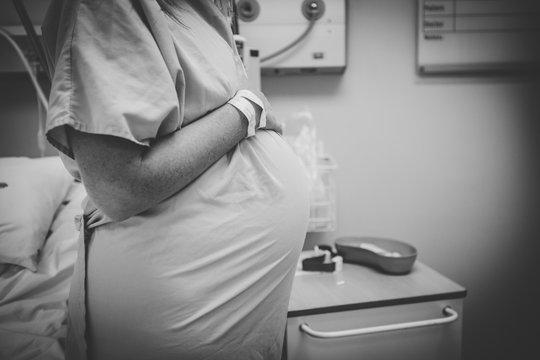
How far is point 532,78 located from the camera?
64.0 inches

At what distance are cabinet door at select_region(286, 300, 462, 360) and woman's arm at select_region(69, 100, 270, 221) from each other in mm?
625

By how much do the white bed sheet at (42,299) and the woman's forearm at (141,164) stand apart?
1.23 ft

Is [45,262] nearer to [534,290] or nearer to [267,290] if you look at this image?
[267,290]

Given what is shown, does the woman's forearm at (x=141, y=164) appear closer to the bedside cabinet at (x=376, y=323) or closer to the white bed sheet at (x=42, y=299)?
the white bed sheet at (x=42, y=299)

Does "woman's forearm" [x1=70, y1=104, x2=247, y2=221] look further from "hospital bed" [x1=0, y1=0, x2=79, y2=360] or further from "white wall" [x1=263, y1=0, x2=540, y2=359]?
"white wall" [x1=263, y1=0, x2=540, y2=359]

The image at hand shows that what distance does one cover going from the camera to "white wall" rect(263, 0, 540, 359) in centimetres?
152

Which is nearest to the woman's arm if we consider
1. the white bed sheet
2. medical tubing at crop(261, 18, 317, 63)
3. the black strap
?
the white bed sheet

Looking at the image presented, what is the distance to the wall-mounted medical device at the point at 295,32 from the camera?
137 cm

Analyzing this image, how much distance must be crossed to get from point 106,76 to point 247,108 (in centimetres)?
24

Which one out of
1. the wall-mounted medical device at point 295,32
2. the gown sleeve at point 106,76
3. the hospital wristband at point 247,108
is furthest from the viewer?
the wall-mounted medical device at point 295,32

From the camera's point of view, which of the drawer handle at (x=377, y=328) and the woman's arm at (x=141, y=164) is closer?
the woman's arm at (x=141, y=164)

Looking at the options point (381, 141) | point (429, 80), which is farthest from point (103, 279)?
point (429, 80)

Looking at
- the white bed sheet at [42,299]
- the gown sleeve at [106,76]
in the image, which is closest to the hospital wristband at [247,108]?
the gown sleeve at [106,76]

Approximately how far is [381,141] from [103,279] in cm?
133
